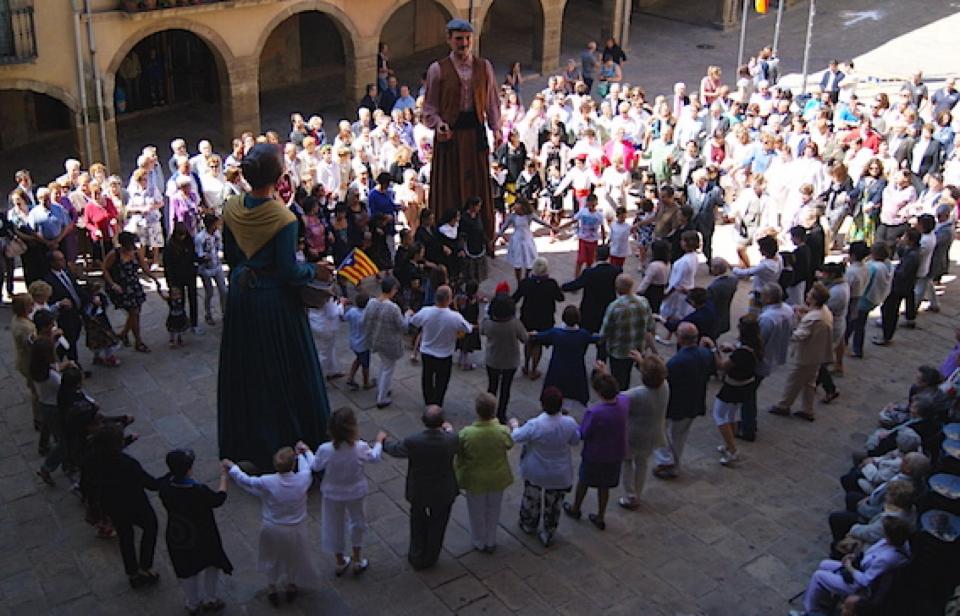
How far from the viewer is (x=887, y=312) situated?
14.2m

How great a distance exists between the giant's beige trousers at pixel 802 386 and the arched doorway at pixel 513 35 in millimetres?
16470

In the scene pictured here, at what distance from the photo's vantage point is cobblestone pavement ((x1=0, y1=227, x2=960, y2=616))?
363 inches

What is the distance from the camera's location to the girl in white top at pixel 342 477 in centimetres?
876

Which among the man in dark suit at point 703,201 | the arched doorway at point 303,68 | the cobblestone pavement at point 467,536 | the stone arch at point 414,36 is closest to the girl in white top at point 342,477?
the cobblestone pavement at point 467,536

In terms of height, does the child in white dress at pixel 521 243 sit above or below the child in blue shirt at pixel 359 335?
above

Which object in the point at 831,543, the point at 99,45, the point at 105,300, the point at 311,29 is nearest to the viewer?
the point at 831,543

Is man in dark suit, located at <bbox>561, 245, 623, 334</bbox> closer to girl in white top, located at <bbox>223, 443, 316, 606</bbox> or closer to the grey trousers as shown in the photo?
the grey trousers


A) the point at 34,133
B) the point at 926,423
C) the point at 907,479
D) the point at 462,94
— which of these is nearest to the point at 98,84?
the point at 34,133

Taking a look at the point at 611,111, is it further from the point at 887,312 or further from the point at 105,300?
the point at 105,300

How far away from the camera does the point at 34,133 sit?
22641mm

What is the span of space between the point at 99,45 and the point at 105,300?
27.3ft

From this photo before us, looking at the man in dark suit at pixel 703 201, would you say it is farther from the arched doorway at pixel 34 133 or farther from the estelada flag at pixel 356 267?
the arched doorway at pixel 34 133

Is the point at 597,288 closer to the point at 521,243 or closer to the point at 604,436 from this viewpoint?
the point at 521,243

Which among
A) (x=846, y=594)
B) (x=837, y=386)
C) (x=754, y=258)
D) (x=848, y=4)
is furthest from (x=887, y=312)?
(x=848, y=4)
